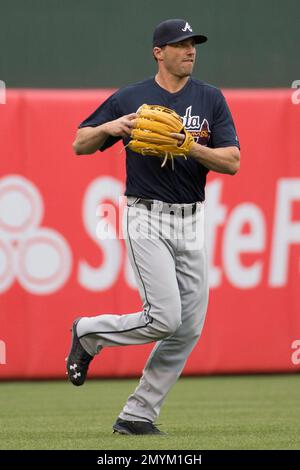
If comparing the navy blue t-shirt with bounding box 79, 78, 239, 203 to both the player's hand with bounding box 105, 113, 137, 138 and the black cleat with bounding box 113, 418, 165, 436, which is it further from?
the black cleat with bounding box 113, 418, 165, 436

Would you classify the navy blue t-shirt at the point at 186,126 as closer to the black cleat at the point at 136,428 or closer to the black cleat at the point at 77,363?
the black cleat at the point at 77,363

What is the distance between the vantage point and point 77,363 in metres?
5.40

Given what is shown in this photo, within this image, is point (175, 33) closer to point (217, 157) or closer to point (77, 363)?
point (217, 157)

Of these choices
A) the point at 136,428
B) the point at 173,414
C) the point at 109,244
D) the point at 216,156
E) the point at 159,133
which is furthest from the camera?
the point at 109,244

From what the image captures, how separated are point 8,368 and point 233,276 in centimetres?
193

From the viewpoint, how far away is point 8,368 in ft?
29.0

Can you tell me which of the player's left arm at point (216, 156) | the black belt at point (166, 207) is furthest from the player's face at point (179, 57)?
the black belt at point (166, 207)

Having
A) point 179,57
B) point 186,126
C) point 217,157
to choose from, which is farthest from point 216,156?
point 179,57

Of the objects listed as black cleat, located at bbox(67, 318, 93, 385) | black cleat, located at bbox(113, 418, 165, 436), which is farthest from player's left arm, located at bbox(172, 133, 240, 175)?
black cleat, located at bbox(113, 418, 165, 436)

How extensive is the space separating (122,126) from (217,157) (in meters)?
0.47
